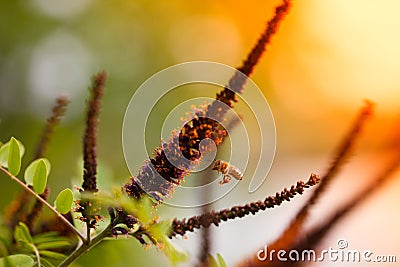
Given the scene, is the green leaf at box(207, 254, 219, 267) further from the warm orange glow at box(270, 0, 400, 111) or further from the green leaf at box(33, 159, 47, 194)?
the warm orange glow at box(270, 0, 400, 111)

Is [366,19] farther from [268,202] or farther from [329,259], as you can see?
[268,202]

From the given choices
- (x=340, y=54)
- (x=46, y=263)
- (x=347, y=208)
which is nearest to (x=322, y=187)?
(x=347, y=208)

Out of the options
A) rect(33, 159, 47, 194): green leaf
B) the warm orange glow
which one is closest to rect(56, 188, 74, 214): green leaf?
rect(33, 159, 47, 194): green leaf

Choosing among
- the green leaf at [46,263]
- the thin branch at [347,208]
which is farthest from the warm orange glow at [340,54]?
the green leaf at [46,263]

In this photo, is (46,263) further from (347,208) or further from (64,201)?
(347,208)

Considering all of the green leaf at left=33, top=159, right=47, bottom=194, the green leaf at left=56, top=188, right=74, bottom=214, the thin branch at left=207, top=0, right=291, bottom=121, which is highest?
the thin branch at left=207, top=0, right=291, bottom=121

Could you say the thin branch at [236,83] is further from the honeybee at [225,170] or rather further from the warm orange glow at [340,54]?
the warm orange glow at [340,54]
